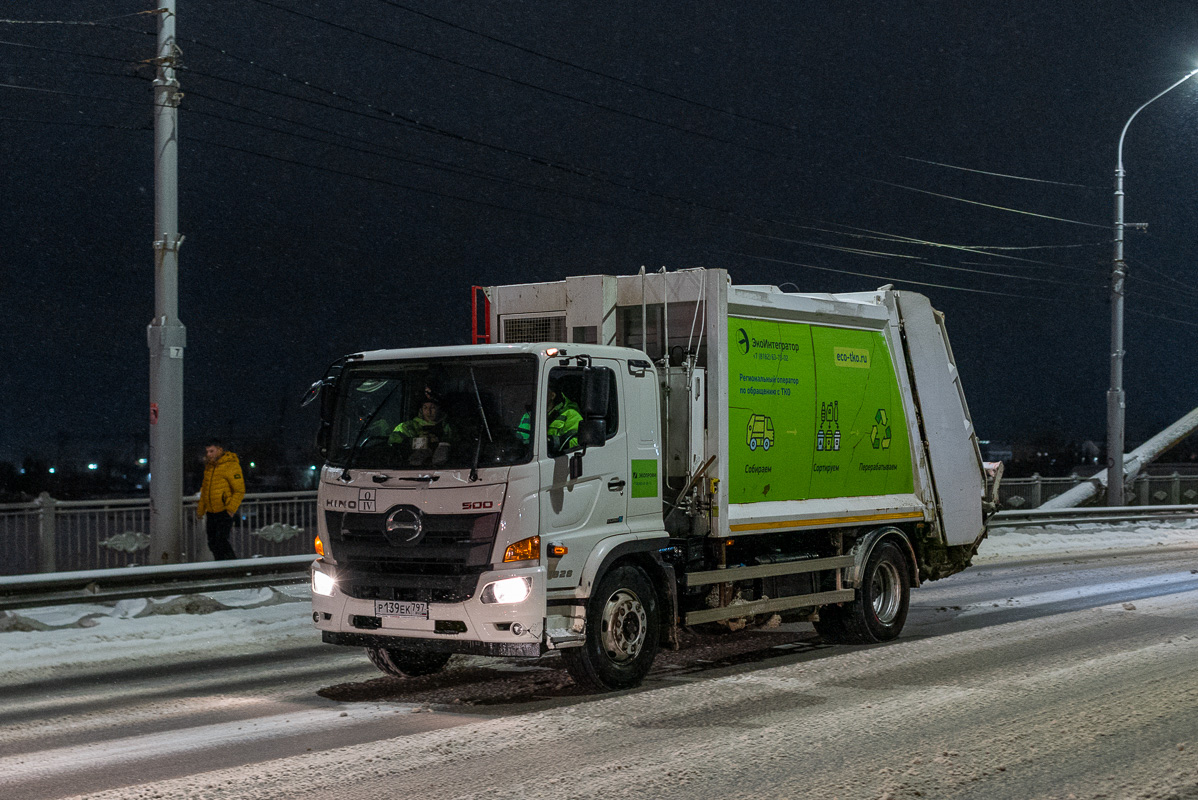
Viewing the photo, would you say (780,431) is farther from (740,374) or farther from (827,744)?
(827,744)

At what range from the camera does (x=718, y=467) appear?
30.1ft

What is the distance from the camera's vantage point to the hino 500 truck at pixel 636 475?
306 inches

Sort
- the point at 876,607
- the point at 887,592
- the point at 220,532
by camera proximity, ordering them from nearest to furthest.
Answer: the point at 876,607 < the point at 887,592 < the point at 220,532

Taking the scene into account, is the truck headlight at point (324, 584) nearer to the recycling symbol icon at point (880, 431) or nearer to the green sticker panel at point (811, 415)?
the green sticker panel at point (811, 415)

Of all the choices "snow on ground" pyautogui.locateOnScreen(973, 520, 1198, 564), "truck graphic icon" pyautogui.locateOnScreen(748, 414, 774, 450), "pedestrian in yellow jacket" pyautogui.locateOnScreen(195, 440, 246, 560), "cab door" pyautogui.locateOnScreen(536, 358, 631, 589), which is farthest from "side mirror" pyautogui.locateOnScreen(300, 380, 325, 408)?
"snow on ground" pyautogui.locateOnScreen(973, 520, 1198, 564)

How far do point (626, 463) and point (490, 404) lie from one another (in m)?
1.09

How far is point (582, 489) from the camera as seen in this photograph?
8.08m

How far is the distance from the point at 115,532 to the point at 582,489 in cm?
883

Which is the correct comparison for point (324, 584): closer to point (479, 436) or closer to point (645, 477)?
point (479, 436)

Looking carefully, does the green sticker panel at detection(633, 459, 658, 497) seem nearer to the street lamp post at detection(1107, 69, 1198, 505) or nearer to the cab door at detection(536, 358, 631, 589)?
the cab door at detection(536, 358, 631, 589)

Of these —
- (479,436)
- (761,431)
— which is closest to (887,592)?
(761,431)

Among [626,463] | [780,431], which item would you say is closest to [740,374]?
[780,431]

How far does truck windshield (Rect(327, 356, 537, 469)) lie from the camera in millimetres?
7840

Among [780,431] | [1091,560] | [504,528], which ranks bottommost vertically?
[1091,560]
